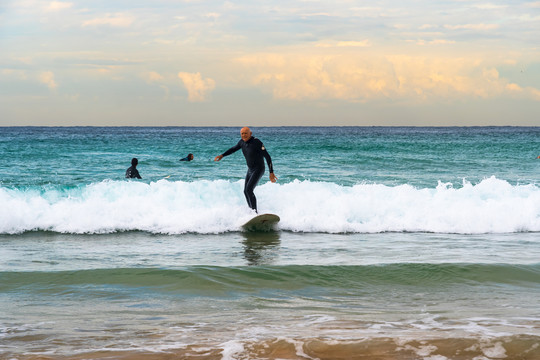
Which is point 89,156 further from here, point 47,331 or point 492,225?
point 47,331

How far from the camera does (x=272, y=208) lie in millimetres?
13273

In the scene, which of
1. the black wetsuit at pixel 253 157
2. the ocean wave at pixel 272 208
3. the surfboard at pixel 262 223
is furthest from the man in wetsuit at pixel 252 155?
the ocean wave at pixel 272 208

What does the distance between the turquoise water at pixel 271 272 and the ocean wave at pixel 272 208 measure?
0.14 feet

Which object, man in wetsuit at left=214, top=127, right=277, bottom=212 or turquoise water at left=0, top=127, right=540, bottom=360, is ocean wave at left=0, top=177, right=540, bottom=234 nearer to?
turquoise water at left=0, top=127, right=540, bottom=360

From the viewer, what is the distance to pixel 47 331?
207 inches

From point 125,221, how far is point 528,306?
27.0ft

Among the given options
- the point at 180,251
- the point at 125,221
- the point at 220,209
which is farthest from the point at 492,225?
the point at 125,221

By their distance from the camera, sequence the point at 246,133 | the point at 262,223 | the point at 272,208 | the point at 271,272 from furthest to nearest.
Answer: the point at 272,208, the point at 262,223, the point at 246,133, the point at 271,272

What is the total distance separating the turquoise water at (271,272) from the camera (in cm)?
491

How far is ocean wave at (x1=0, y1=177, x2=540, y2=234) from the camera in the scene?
1201cm

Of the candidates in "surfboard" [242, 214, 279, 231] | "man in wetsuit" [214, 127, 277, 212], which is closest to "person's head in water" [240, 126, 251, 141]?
"man in wetsuit" [214, 127, 277, 212]

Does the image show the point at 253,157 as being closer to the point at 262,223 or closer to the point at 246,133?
the point at 246,133

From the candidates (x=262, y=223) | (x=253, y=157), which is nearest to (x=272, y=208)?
(x=262, y=223)

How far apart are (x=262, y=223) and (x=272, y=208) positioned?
1.39 metres
